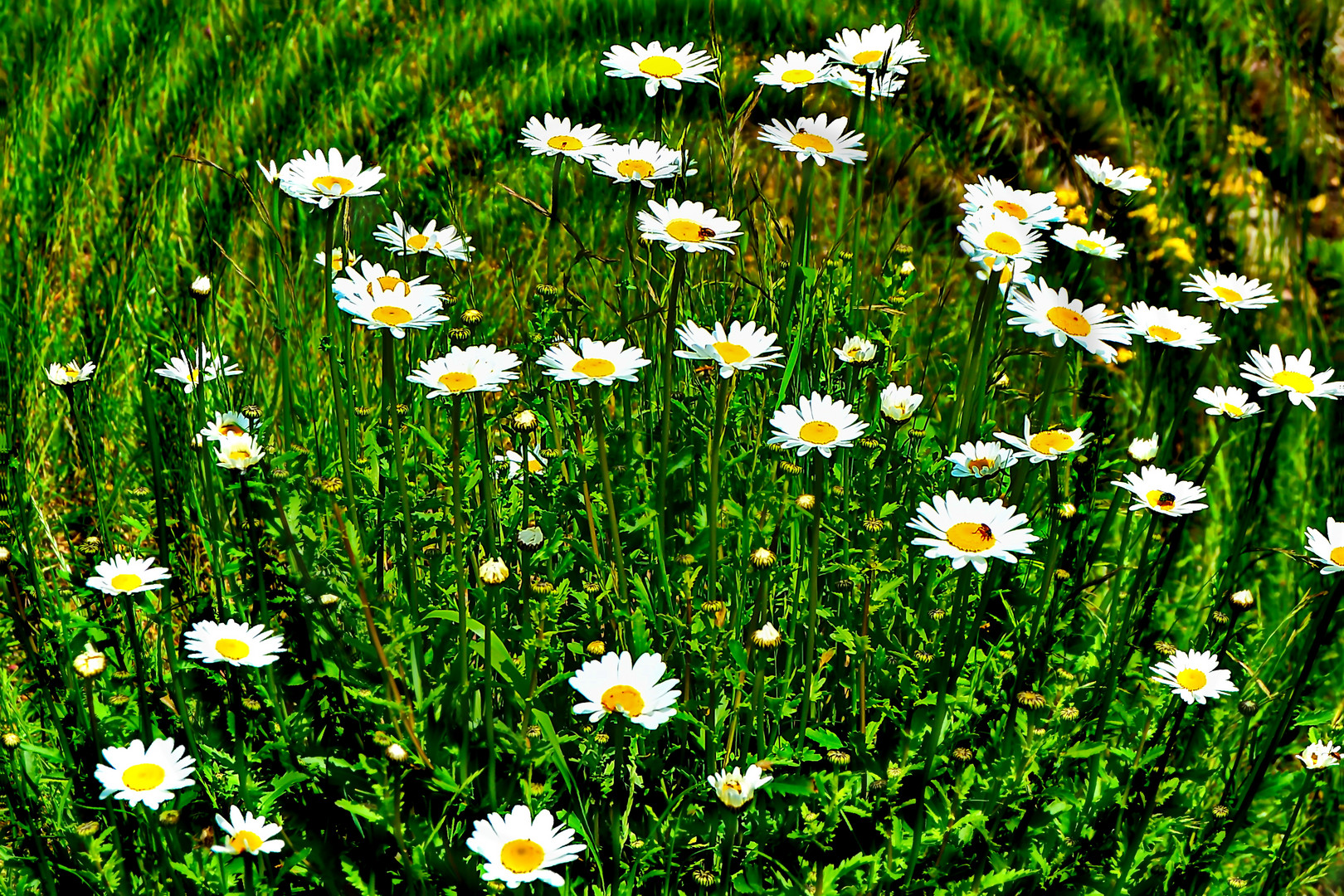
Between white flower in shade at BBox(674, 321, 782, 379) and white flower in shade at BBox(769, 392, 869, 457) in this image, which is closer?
white flower in shade at BBox(769, 392, 869, 457)

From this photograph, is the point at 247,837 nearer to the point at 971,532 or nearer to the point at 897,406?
the point at 971,532

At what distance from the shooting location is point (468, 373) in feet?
6.54

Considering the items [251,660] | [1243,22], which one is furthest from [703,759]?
[1243,22]

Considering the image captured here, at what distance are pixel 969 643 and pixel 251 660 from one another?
1.12 metres

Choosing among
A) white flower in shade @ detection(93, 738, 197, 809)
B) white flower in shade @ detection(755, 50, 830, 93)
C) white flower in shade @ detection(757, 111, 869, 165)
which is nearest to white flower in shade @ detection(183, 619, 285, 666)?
white flower in shade @ detection(93, 738, 197, 809)

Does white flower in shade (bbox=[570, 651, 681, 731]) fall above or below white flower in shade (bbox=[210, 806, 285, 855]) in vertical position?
above

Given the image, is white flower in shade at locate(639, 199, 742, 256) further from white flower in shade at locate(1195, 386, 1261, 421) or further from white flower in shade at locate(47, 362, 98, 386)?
white flower in shade at locate(47, 362, 98, 386)

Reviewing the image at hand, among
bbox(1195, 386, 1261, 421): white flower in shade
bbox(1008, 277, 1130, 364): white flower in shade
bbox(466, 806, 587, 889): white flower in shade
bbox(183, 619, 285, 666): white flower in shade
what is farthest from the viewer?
bbox(1195, 386, 1261, 421): white flower in shade

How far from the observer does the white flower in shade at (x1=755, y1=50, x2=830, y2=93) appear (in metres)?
2.43

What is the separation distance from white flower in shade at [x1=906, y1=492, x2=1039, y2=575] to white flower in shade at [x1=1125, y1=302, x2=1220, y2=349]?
51cm

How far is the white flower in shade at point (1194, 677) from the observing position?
2.05 meters

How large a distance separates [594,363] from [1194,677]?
3.81 ft

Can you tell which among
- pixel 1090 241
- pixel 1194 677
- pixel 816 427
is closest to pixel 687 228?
pixel 816 427

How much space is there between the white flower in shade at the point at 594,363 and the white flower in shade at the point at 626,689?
0.45m
